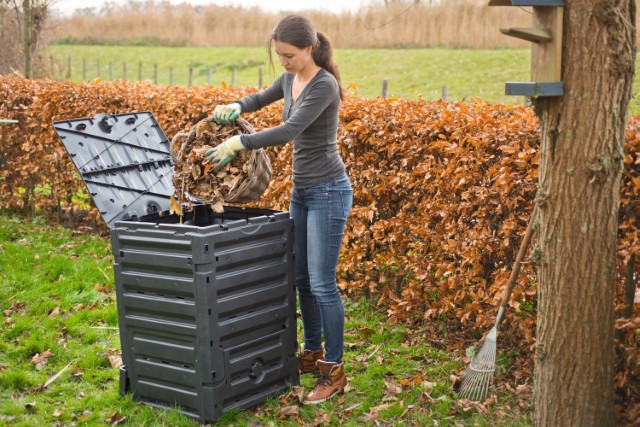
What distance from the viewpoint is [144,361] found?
402 centimetres

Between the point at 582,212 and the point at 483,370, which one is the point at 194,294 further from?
the point at 582,212

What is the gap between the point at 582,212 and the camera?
329 centimetres

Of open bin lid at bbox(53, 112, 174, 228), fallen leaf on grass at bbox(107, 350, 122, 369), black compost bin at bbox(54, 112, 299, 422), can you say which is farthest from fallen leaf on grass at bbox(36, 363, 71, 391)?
open bin lid at bbox(53, 112, 174, 228)

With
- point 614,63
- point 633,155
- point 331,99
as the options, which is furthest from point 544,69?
point 331,99

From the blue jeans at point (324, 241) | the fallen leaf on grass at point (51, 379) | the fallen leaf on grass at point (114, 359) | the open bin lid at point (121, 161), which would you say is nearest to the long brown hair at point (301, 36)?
the blue jeans at point (324, 241)

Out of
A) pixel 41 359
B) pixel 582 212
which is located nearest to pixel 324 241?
pixel 582 212

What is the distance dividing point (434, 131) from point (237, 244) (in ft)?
5.71

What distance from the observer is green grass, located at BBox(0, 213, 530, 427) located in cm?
399

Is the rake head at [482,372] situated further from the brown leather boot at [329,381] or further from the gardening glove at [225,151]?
the gardening glove at [225,151]

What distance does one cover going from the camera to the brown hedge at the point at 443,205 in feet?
13.8

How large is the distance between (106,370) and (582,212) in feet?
10.1

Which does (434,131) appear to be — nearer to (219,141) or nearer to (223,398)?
(219,141)

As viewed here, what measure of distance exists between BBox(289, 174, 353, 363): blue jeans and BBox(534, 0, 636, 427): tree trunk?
1110 millimetres

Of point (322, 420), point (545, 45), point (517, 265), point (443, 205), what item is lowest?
point (322, 420)
